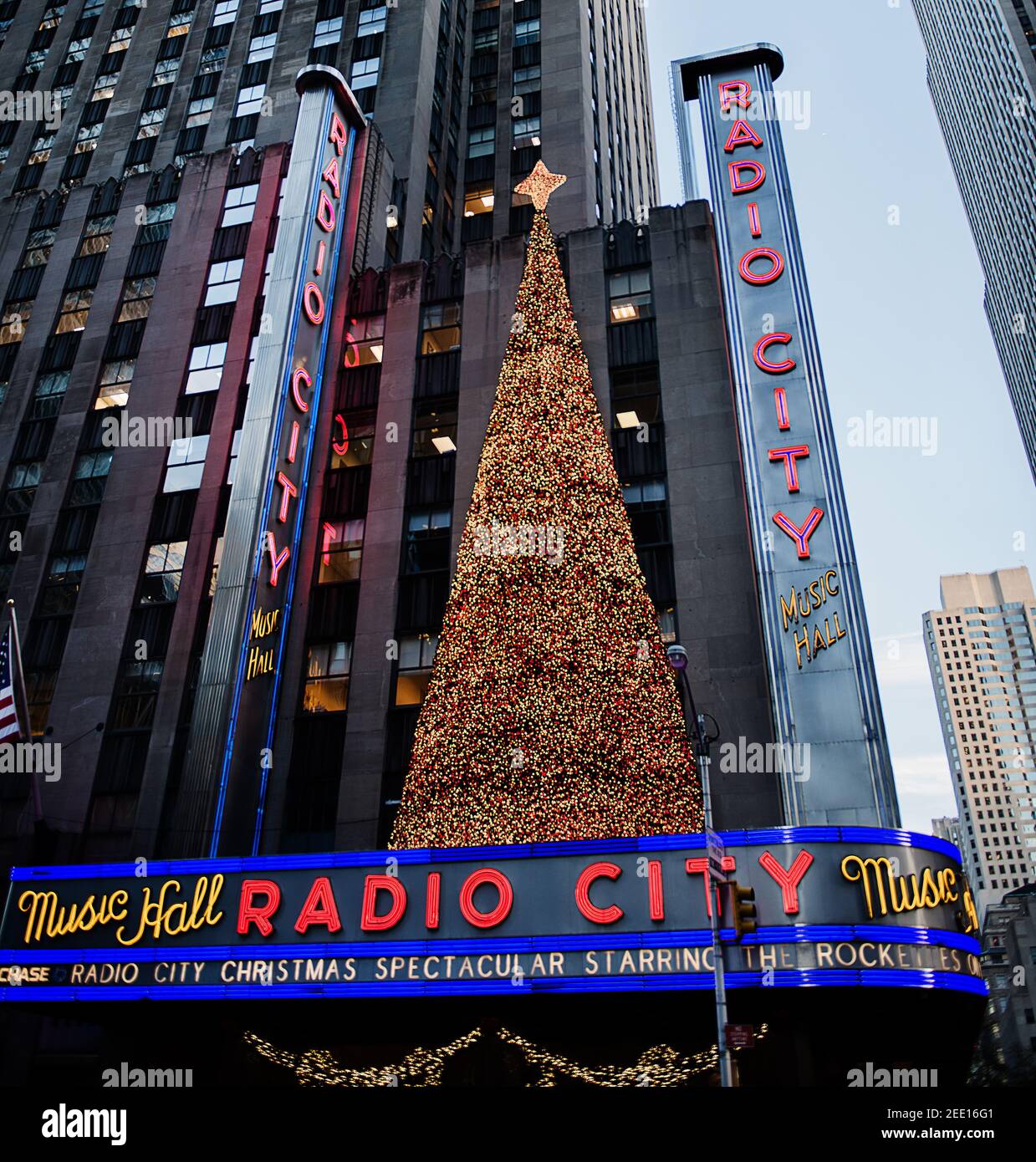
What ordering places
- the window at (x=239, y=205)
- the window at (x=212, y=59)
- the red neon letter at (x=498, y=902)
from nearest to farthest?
the red neon letter at (x=498, y=902) < the window at (x=239, y=205) < the window at (x=212, y=59)

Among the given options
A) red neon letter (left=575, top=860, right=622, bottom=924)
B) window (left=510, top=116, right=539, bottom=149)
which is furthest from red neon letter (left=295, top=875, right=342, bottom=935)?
window (left=510, top=116, right=539, bottom=149)

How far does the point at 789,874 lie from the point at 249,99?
59404mm

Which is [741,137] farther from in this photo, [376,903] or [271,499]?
[376,903]

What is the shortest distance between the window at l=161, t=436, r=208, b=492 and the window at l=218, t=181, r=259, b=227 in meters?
12.0

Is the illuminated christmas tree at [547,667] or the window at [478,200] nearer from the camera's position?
the illuminated christmas tree at [547,667]

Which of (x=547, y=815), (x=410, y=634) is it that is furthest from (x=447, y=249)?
(x=547, y=815)

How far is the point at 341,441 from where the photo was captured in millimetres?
37594

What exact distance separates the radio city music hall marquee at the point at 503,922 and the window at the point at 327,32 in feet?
185

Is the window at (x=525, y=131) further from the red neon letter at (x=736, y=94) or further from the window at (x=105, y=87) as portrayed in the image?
the red neon letter at (x=736, y=94)

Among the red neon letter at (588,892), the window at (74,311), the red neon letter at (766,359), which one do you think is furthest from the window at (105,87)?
the red neon letter at (588,892)

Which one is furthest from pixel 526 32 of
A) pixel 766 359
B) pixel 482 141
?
pixel 766 359

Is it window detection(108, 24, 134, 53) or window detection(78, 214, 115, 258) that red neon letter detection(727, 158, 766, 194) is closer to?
window detection(78, 214, 115, 258)

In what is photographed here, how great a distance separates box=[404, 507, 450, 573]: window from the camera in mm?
33906

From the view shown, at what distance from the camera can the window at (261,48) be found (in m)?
62.3
